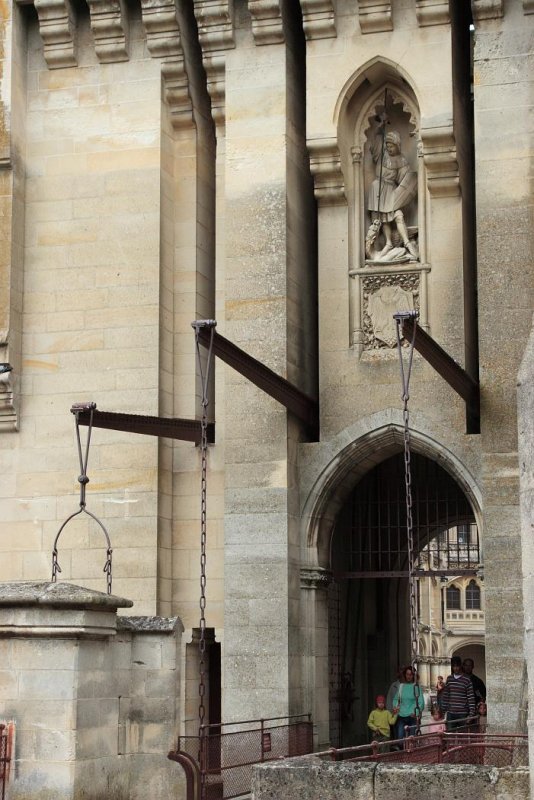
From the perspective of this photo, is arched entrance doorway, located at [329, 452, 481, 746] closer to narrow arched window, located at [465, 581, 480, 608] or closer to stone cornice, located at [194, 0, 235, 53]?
stone cornice, located at [194, 0, 235, 53]

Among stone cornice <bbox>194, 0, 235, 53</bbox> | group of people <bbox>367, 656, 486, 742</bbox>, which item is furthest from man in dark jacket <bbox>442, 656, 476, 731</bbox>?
stone cornice <bbox>194, 0, 235, 53</bbox>

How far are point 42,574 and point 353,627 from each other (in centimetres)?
490

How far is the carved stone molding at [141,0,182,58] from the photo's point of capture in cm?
1956

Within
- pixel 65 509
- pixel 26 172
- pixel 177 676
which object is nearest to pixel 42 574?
pixel 65 509

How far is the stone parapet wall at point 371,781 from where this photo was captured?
856 centimetres

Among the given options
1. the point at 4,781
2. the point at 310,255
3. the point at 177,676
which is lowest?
the point at 4,781

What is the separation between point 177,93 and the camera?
20.0 metres

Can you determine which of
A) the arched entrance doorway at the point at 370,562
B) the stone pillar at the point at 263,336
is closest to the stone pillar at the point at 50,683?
the stone pillar at the point at 263,336

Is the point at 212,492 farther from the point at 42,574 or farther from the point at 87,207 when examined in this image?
the point at 87,207

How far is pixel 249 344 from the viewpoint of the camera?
18781 mm

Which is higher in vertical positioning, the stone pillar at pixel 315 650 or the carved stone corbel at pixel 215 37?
the carved stone corbel at pixel 215 37

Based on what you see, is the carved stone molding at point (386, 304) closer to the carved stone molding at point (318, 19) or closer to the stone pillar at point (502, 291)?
the stone pillar at point (502, 291)

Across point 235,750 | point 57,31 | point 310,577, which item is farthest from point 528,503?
point 57,31

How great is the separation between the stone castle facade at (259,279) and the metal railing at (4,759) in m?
6.67
